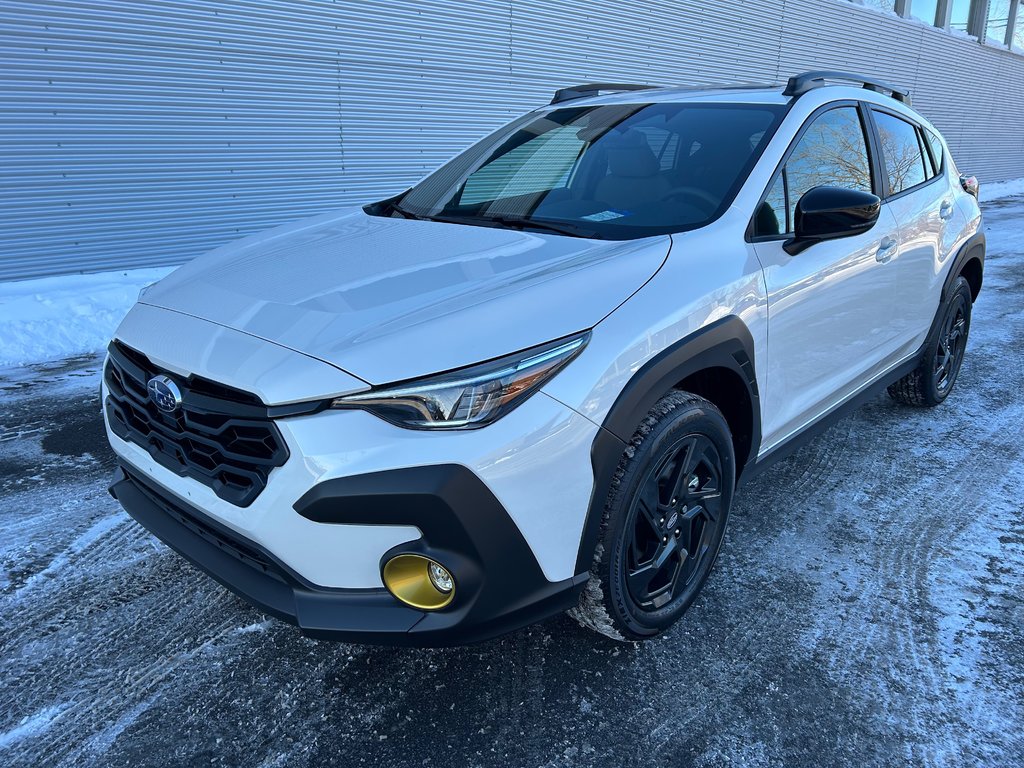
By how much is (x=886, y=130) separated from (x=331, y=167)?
5988mm

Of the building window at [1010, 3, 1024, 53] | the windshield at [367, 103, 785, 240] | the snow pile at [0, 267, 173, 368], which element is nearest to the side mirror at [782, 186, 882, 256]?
the windshield at [367, 103, 785, 240]

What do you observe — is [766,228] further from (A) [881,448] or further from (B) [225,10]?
(B) [225,10]

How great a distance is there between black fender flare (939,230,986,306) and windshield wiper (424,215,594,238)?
2.57 m

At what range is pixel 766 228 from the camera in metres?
2.64

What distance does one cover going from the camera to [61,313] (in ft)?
19.4

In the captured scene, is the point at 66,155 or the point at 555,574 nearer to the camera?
the point at 555,574

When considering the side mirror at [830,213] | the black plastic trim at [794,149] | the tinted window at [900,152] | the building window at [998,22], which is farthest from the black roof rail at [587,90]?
the building window at [998,22]

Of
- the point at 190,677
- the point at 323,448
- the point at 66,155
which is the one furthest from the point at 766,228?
the point at 66,155

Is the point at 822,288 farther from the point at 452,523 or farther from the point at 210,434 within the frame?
the point at 210,434

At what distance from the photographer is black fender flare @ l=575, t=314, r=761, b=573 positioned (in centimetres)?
195

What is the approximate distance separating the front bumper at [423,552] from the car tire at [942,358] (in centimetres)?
311

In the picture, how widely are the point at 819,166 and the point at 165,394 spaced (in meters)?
2.59

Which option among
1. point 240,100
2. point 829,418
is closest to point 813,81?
point 829,418

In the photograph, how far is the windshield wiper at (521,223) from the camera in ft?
8.46
